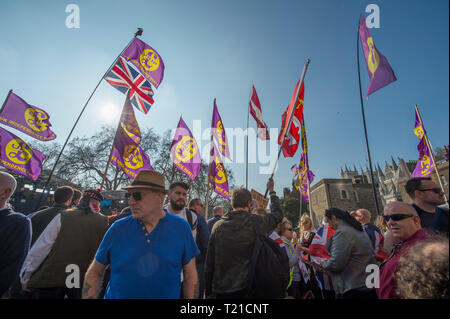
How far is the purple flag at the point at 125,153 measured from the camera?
5.64 meters

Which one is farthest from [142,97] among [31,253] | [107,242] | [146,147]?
[146,147]

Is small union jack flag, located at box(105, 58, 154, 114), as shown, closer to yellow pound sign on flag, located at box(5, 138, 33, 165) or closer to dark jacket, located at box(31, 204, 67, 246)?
yellow pound sign on flag, located at box(5, 138, 33, 165)

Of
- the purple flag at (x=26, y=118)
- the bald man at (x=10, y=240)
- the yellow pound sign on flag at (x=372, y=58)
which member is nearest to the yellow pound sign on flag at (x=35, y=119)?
the purple flag at (x=26, y=118)

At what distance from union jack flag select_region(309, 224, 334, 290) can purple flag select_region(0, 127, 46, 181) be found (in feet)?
24.0

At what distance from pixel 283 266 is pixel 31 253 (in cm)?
324

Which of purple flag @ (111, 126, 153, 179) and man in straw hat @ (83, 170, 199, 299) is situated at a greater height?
purple flag @ (111, 126, 153, 179)

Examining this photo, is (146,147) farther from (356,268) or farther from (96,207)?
(356,268)

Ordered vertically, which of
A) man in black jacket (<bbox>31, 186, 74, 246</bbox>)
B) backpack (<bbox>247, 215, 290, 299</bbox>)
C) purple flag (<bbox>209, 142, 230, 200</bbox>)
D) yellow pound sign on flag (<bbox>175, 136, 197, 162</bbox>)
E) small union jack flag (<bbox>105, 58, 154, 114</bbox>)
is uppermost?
small union jack flag (<bbox>105, 58, 154, 114</bbox>)

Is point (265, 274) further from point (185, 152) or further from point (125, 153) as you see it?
point (185, 152)

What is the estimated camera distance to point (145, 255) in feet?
5.74

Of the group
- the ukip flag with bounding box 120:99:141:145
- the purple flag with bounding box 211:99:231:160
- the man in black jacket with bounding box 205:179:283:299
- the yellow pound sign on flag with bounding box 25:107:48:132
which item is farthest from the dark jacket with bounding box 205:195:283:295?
the yellow pound sign on flag with bounding box 25:107:48:132

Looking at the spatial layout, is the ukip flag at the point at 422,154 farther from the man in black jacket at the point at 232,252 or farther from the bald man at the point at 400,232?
the man in black jacket at the point at 232,252

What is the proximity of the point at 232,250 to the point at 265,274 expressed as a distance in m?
0.44

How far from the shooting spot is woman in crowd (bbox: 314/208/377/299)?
2.46m
